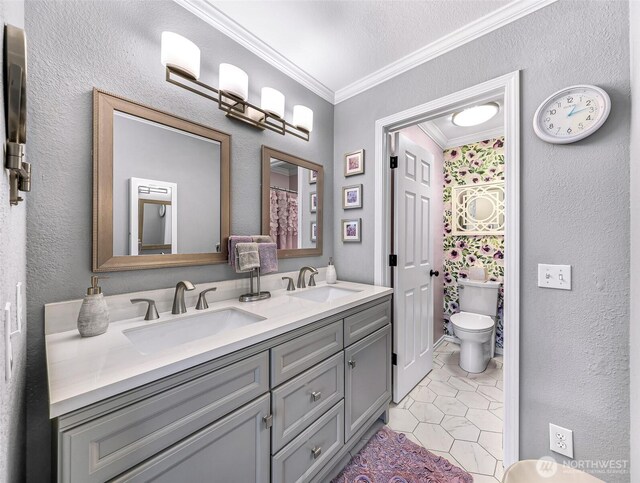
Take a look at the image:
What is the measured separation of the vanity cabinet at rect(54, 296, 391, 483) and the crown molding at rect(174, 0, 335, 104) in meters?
1.69

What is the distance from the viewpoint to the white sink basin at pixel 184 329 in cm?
104

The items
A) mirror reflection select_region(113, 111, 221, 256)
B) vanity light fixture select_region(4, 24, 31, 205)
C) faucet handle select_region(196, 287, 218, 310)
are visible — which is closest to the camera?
vanity light fixture select_region(4, 24, 31, 205)

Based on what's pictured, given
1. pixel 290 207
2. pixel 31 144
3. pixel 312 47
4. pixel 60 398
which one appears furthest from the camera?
pixel 290 207

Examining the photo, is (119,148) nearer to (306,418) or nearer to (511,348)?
(306,418)

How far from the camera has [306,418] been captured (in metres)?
1.14

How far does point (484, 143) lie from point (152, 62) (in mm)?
3112

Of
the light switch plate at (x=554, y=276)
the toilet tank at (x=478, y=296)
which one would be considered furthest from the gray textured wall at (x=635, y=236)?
the toilet tank at (x=478, y=296)

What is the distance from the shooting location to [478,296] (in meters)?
2.68

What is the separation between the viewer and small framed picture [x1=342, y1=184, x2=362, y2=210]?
203 cm

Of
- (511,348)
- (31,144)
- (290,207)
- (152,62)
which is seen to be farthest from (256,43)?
(511,348)

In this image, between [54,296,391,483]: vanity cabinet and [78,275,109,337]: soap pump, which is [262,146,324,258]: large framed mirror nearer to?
[54,296,391,483]: vanity cabinet

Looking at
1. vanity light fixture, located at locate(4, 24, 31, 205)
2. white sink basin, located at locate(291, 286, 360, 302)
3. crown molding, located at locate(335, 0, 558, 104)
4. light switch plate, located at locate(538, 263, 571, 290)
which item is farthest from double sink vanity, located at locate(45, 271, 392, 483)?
crown molding, located at locate(335, 0, 558, 104)

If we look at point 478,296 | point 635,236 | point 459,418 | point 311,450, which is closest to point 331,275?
point 311,450

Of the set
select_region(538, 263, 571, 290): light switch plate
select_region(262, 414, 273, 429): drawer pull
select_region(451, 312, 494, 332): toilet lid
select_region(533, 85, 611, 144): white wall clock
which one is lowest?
select_region(451, 312, 494, 332): toilet lid
